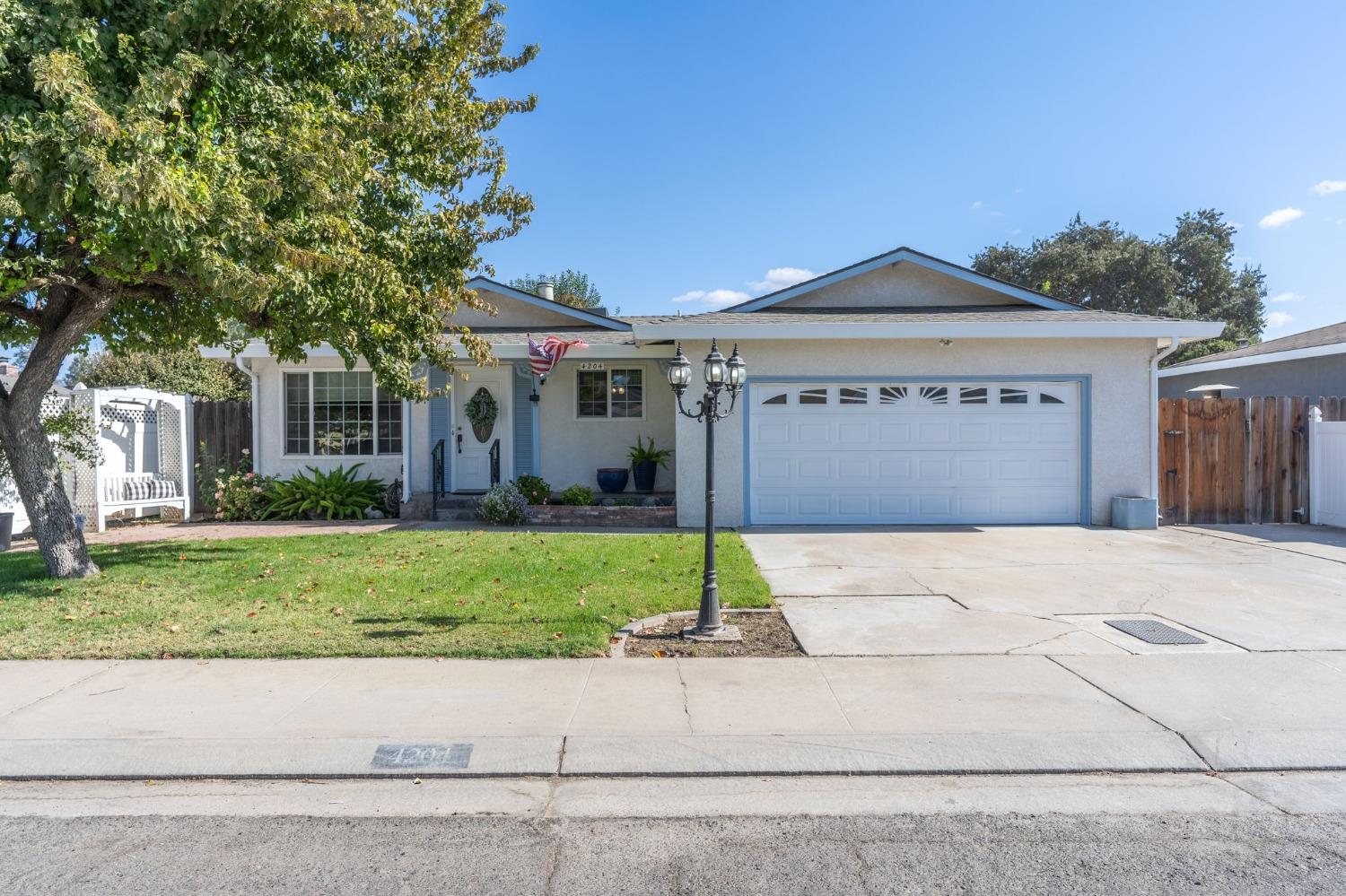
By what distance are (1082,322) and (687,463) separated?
6376 mm

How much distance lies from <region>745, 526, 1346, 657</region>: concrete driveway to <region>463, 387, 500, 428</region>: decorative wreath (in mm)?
5629

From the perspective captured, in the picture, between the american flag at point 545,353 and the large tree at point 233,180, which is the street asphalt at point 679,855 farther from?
the american flag at point 545,353

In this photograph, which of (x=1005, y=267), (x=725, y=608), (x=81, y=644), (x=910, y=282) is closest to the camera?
(x=81, y=644)

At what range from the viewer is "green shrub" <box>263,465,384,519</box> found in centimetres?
1358

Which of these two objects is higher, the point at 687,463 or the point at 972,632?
the point at 687,463

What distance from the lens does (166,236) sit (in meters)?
5.93

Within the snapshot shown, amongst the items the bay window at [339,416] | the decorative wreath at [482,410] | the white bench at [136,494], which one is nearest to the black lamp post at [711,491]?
the decorative wreath at [482,410]

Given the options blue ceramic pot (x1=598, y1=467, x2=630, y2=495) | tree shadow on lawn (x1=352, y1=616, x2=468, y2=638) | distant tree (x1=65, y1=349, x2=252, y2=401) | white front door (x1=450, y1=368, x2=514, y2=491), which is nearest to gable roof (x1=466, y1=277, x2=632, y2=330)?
white front door (x1=450, y1=368, x2=514, y2=491)

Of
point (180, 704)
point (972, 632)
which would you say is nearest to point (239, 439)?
point (180, 704)

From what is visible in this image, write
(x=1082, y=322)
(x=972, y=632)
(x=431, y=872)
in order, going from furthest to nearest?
(x=1082, y=322)
(x=972, y=632)
(x=431, y=872)

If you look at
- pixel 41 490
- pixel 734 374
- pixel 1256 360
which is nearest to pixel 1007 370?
pixel 734 374

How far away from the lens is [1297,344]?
1691 centimetres

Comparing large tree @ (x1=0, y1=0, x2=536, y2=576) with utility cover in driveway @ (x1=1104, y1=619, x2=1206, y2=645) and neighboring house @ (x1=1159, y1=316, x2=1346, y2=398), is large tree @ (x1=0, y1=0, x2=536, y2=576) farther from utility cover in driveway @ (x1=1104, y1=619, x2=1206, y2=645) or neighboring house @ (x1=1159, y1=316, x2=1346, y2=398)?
neighboring house @ (x1=1159, y1=316, x2=1346, y2=398)

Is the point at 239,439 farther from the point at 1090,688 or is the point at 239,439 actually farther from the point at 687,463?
the point at 1090,688
